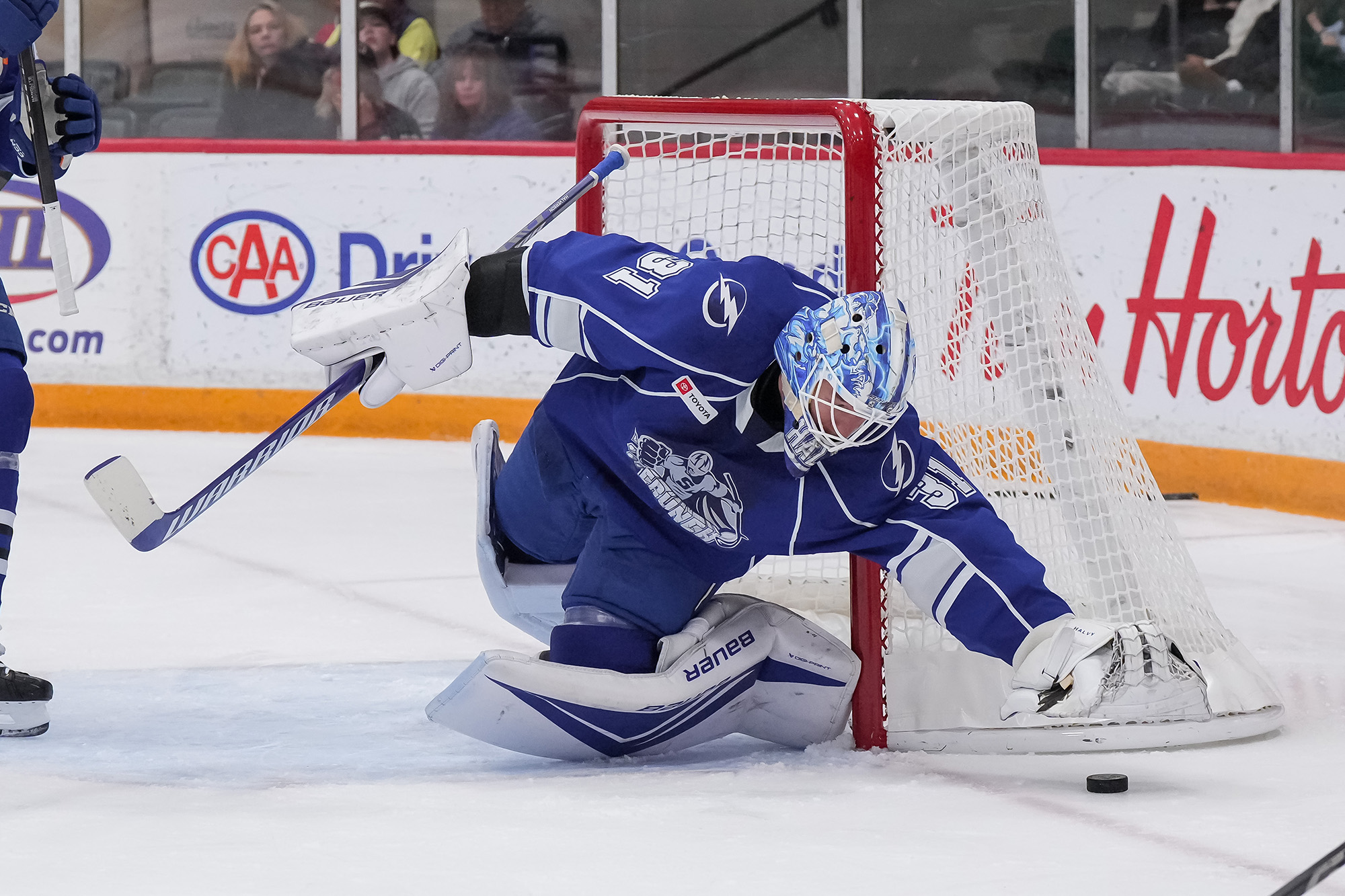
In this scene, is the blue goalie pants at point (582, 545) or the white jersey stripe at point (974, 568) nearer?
the white jersey stripe at point (974, 568)

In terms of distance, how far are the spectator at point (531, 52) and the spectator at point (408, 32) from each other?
0.07 metres

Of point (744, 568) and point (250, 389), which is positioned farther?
point (250, 389)

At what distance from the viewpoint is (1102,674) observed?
2.02 meters

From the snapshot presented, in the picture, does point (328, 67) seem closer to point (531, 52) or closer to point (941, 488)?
point (531, 52)

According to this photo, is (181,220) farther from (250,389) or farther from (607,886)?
(607,886)

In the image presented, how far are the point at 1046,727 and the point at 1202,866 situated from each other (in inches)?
20.8

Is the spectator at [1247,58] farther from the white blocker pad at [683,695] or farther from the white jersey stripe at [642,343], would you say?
the white jersey stripe at [642,343]

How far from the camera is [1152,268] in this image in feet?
15.5

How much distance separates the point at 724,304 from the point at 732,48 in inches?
170

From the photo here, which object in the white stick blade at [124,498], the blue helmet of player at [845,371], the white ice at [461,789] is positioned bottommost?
the white ice at [461,789]

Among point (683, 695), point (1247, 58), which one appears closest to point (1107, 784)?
point (683, 695)

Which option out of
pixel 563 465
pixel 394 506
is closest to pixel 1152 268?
pixel 394 506

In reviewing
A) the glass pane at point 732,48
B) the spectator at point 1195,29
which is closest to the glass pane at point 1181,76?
the spectator at point 1195,29

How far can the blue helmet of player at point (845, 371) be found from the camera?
2064mm
